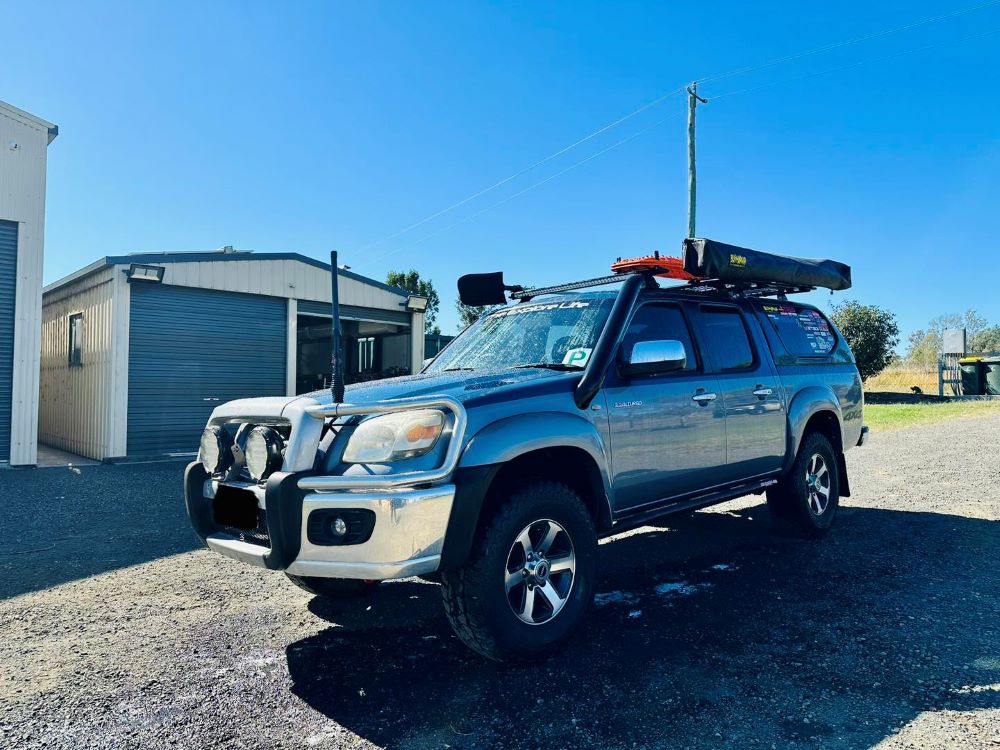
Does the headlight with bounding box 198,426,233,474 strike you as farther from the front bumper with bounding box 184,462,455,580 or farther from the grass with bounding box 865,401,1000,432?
the grass with bounding box 865,401,1000,432

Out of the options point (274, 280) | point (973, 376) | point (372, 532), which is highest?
point (274, 280)

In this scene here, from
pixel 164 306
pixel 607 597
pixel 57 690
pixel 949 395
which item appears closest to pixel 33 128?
pixel 164 306

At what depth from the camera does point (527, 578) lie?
3172 mm

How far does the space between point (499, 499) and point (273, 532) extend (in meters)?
1.00

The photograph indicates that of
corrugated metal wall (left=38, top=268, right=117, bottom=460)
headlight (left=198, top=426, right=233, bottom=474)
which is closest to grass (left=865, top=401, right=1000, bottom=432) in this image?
headlight (left=198, top=426, right=233, bottom=474)

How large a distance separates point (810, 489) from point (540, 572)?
3170 mm

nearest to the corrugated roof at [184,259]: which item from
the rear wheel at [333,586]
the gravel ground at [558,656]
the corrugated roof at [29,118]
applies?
the corrugated roof at [29,118]

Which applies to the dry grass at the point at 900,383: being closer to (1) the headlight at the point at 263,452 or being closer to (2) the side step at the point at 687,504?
(2) the side step at the point at 687,504

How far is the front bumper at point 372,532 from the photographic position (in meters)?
2.78

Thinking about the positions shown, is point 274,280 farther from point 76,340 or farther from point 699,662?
point 699,662

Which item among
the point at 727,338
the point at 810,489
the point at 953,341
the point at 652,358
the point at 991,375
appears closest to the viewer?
the point at 652,358

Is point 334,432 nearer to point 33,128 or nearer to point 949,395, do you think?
point 33,128

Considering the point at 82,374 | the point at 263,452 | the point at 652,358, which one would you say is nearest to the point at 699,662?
the point at 652,358

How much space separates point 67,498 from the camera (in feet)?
26.4
